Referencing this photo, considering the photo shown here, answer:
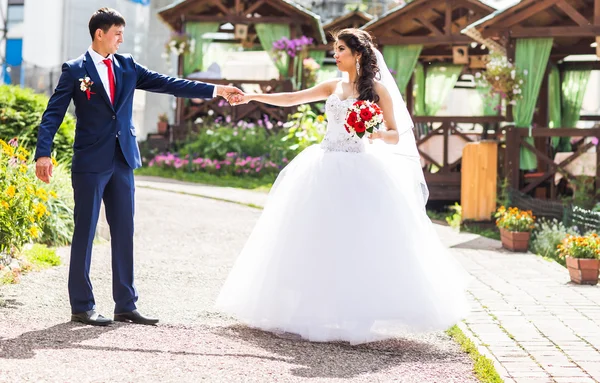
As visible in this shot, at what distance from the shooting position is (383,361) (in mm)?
5402

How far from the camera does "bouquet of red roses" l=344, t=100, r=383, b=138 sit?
6023mm

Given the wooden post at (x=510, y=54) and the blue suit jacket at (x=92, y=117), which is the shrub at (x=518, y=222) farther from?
the blue suit jacket at (x=92, y=117)

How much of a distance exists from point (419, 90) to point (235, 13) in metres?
5.21

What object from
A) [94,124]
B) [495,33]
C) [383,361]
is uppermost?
[495,33]

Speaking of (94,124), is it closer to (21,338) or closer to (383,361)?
(21,338)

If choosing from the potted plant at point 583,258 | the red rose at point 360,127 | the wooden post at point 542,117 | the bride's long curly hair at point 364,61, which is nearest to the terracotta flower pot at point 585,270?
the potted plant at point 583,258

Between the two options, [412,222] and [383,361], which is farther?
[412,222]

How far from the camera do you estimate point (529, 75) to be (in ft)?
45.4

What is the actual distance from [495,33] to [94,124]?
30.0ft

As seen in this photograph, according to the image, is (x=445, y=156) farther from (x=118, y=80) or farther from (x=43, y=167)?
(x=43, y=167)

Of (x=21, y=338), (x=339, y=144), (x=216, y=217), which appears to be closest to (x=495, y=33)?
(x=216, y=217)

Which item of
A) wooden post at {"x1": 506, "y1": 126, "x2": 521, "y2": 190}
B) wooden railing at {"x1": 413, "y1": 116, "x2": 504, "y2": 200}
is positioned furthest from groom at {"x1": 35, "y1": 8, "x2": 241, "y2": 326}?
wooden railing at {"x1": 413, "y1": 116, "x2": 504, "y2": 200}

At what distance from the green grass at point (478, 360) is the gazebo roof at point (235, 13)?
16188 mm

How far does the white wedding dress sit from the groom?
85 centimetres
